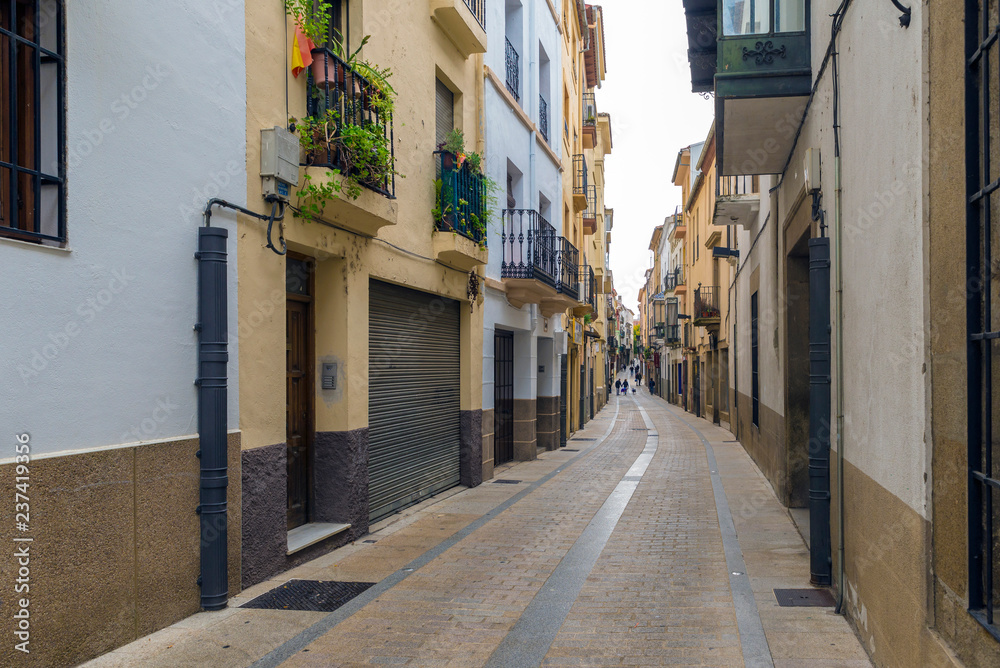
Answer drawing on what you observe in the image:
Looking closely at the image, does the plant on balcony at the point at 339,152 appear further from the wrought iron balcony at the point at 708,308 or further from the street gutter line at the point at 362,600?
the wrought iron balcony at the point at 708,308

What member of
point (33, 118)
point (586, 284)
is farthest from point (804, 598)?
point (586, 284)

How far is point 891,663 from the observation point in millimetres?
4094

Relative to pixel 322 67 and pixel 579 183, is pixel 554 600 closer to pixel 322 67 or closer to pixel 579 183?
pixel 322 67

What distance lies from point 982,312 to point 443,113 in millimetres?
8961

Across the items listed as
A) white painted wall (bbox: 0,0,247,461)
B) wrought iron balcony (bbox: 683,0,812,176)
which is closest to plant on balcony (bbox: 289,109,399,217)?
white painted wall (bbox: 0,0,247,461)

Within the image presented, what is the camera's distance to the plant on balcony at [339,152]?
673 cm

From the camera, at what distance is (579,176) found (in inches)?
922

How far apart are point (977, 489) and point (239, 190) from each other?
5.21 m

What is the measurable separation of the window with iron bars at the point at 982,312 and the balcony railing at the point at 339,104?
5.13m

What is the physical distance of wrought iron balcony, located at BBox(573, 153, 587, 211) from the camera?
22191 mm

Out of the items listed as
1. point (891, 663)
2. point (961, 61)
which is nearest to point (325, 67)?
point (961, 61)

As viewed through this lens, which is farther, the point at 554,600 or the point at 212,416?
the point at 554,600

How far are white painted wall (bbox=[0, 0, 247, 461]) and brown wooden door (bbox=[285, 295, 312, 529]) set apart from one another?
62.4 inches

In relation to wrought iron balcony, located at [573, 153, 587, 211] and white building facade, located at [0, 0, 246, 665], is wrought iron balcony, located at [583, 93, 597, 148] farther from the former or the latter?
white building facade, located at [0, 0, 246, 665]
